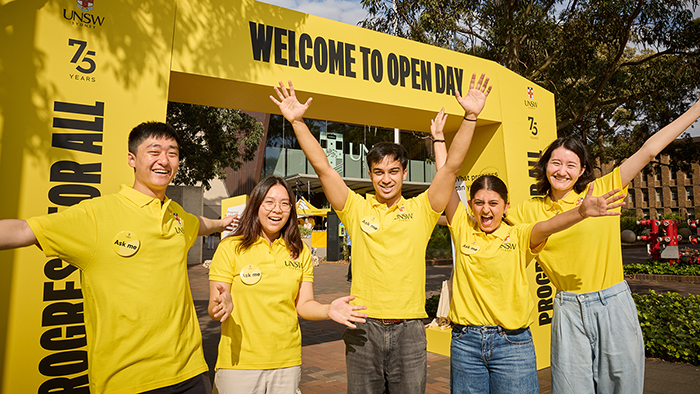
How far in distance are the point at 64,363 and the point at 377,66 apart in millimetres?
3752

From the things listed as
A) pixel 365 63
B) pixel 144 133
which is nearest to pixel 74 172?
pixel 144 133

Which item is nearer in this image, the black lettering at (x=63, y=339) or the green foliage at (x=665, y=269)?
the black lettering at (x=63, y=339)

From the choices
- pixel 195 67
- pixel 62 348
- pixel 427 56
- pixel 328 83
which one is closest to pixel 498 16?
pixel 427 56

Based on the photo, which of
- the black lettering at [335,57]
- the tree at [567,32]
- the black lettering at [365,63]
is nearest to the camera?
the black lettering at [335,57]

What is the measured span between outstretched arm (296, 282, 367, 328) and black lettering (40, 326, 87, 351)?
69.7 inches

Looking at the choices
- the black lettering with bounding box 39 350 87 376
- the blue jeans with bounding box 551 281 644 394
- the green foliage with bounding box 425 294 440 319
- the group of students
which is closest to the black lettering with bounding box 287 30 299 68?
the group of students

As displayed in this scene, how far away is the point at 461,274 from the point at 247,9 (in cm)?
303

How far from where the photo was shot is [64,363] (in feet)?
9.82

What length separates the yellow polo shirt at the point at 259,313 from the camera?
2.17 metres

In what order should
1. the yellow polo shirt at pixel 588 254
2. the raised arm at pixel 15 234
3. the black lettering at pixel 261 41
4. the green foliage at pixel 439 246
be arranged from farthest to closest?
1. the green foliage at pixel 439 246
2. the black lettering at pixel 261 41
3. the yellow polo shirt at pixel 588 254
4. the raised arm at pixel 15 234

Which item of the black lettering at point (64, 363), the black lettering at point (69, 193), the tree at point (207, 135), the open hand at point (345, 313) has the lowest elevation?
the black lettering at point (64, 363)

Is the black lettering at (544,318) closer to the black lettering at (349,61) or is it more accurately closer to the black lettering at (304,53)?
Answer: the black lettering at (349,61)

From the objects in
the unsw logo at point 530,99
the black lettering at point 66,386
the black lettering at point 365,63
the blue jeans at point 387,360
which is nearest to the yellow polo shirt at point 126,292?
the blue jeans at point 387,360

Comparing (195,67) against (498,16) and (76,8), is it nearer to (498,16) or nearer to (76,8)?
(76,8)
